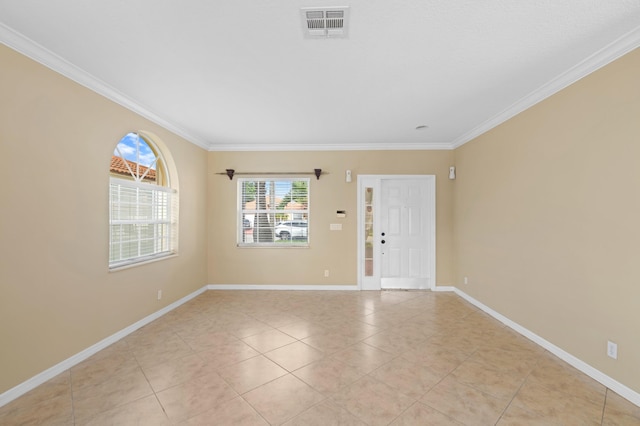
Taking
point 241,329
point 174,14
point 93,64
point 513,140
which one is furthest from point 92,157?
point 513,140

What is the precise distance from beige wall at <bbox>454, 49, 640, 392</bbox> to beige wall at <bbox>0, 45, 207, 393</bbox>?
4523 mm

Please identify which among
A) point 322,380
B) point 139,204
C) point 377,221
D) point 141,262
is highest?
point 139,204

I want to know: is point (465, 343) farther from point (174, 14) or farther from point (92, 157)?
point (92, 157)

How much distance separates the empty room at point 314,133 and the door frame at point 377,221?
68 cm

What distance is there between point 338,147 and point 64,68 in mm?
3512

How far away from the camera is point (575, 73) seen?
225cm

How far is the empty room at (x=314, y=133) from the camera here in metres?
1.76

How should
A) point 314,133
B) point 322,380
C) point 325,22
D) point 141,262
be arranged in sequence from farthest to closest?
1. point 314,133
2. point 141,262
3. point 322,380
4. point 325,22

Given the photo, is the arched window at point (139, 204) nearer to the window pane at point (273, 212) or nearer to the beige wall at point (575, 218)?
the window pane at point (273, 212)

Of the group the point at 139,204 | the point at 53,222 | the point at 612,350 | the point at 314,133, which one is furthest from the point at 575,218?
the point at 139,204

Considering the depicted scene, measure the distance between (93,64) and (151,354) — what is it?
8.94ft

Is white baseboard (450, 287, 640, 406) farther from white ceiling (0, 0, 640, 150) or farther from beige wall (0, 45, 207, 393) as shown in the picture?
beige wall (0, 45, 207, 393)

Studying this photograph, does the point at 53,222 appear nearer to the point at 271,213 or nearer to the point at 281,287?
the point at 271,213

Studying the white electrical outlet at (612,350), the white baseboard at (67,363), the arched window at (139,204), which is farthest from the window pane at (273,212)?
the white electrical outlet at (612,350)
